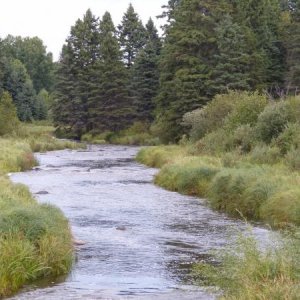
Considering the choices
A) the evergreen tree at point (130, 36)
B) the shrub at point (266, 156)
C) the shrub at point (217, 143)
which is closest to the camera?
the shrub at point (266, 156)

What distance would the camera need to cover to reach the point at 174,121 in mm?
52344

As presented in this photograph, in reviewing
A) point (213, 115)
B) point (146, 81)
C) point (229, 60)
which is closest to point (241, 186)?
point (213, 115)

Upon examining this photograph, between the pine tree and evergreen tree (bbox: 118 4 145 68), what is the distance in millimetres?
11015

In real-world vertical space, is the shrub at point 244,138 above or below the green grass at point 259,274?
above

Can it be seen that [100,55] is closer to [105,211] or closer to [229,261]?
[105,211]

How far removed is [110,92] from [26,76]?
36056 mm

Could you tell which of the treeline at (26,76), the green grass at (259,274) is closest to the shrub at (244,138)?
the green grass at (259,274)

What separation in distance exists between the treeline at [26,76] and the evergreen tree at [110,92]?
40.5 ft

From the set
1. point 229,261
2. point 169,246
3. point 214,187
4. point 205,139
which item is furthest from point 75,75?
point 229,261

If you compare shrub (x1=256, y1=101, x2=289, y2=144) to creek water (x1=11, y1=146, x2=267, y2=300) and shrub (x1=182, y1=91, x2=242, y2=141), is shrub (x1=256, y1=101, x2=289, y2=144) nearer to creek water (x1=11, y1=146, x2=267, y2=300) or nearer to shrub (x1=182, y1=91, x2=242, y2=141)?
creek water (x1=11, y1=146, x2=267, y2=300)

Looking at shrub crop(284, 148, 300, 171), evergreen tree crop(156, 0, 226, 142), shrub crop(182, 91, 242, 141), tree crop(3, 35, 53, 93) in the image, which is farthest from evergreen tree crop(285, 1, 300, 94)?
tree crop(3, 35, 53, 93)

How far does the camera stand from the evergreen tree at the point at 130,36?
85.8 meters

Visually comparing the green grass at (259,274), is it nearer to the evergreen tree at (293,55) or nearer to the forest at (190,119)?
the forest at (190,119)

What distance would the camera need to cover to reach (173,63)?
55.2 m
